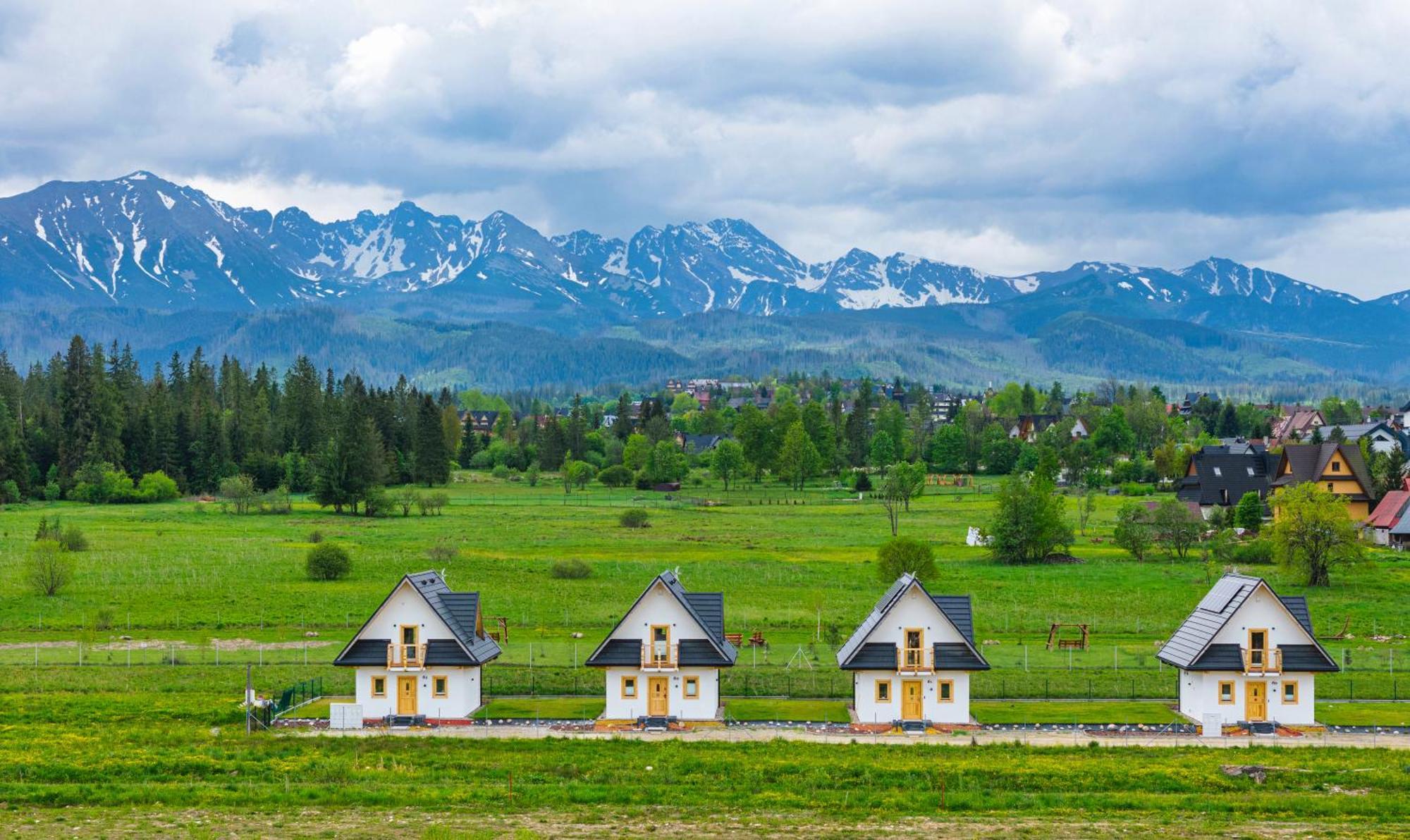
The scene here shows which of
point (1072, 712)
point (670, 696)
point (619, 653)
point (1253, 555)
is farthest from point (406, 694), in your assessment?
point (1253, 555)

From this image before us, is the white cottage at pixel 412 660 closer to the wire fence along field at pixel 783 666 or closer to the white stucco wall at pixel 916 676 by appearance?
the wire fence along field at pixel 783 666

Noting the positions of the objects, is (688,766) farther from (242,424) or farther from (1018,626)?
(242,424)

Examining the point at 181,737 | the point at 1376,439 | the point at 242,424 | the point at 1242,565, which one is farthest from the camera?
the point at 242,424

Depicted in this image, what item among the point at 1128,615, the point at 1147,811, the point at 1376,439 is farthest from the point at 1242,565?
the point at 1376,439

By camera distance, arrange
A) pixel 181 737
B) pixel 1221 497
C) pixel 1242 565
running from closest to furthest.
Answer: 1. pixel 181 737
2. pixel 1242 565
3. pixel 1221 497

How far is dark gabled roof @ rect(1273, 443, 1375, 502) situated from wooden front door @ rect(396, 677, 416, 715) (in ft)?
262

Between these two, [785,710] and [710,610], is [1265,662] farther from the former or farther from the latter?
[710,610]

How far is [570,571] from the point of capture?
71.8m

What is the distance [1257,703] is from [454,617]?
2565 cm

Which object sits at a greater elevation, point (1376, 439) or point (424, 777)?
point (1376, 439)

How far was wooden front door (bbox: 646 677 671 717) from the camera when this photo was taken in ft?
136

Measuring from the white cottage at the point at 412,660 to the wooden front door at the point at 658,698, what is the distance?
5.41 meters

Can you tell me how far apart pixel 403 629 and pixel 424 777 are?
337 inches

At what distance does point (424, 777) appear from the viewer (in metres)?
33.9
